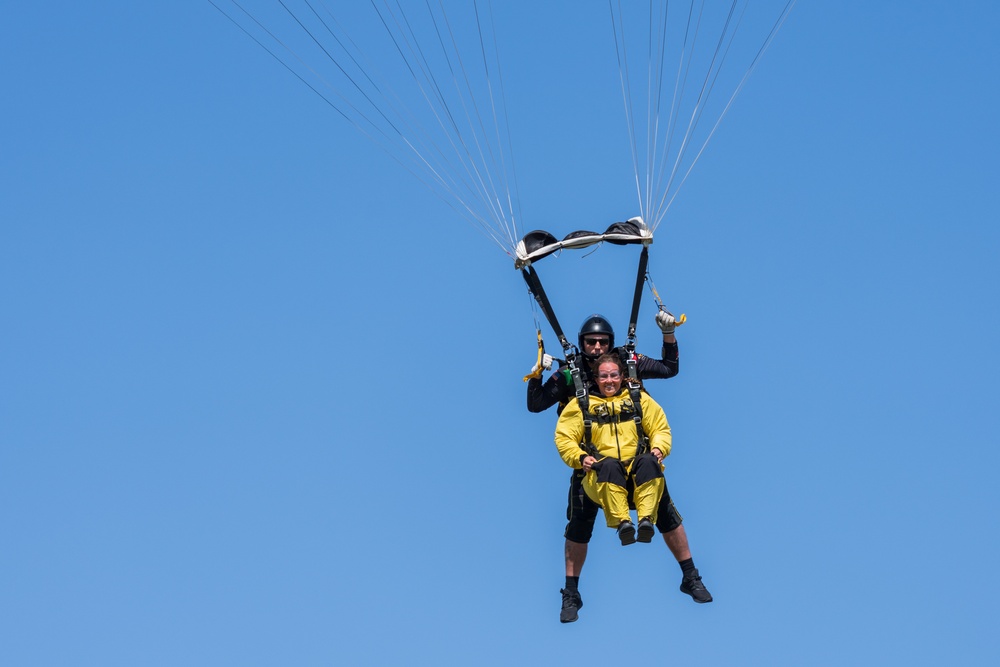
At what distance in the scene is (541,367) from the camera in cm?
1570

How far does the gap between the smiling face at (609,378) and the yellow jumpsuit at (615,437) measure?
2.7 inches

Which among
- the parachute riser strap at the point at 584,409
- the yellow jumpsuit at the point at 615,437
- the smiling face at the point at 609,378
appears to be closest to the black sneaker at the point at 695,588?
the yellow jumpsuit at the point at 615,437

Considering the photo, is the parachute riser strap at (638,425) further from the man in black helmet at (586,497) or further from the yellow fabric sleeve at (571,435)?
the yellow fabric sleeve at (571,435)

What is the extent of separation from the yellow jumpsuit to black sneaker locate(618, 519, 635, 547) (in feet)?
0.50

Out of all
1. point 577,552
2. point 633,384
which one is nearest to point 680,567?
point 577,552

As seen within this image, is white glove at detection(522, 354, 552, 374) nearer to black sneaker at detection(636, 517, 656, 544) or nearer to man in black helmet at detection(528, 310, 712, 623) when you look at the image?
man in black helmet at detection(528, 310, 712, 623)

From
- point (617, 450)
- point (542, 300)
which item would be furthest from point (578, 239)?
point (617, 450)

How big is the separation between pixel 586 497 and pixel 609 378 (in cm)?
126

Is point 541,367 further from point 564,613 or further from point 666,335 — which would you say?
point 564,613

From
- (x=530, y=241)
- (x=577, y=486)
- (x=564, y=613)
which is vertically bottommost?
(x=564, y=613)

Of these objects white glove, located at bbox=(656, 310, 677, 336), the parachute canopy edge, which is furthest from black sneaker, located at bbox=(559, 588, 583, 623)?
the parachute canopy edge

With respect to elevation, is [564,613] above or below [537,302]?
below

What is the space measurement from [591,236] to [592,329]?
958mm

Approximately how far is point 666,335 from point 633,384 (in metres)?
0.70
